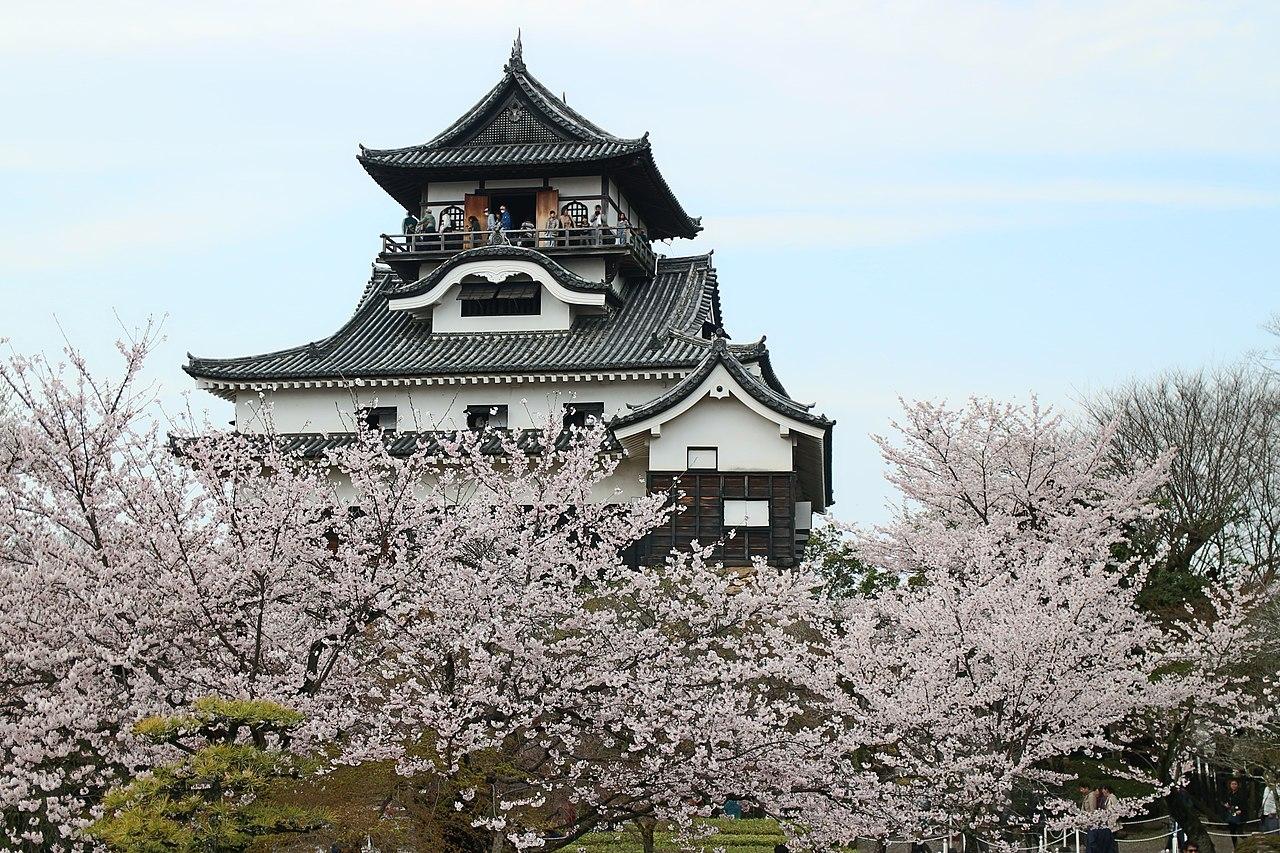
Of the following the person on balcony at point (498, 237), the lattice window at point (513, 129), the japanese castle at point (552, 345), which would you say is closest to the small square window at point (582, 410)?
the japanese castle at point (552, 345)

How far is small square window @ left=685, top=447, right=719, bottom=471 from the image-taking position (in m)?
29.8

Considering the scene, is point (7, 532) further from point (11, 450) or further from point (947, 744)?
point (947, 744)

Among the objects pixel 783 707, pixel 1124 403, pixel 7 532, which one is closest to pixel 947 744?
pixel 783 707

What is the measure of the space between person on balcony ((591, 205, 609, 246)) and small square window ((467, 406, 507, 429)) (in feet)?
17.3

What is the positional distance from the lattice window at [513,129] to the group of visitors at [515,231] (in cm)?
183

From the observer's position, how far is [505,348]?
33188 mm

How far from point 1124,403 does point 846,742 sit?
1096 inches

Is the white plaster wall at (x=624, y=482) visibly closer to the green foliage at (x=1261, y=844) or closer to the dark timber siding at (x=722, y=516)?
the dark timber siding at (x=722, y=516)

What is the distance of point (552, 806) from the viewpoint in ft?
50.7

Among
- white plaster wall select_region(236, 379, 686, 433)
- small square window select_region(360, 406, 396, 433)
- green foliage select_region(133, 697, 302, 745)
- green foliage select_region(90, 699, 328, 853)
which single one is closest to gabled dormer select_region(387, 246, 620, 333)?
white plaster wall select_region(236, 379, 686, 433)

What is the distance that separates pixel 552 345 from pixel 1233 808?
17.7m

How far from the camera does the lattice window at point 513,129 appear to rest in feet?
120

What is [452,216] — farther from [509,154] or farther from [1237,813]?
[1237,813]

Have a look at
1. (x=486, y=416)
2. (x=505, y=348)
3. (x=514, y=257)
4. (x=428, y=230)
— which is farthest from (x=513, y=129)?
(x=486, y=416)
